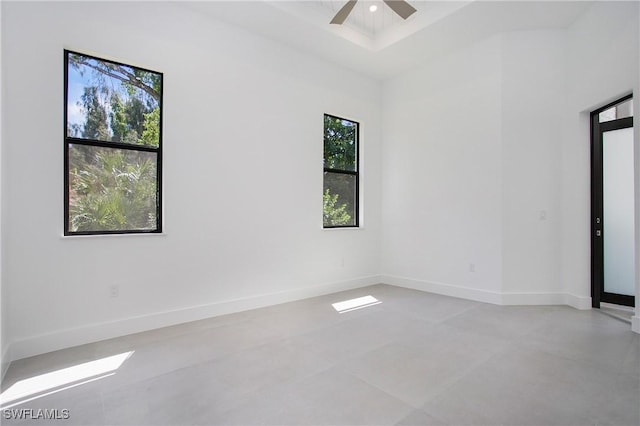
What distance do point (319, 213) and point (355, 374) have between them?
2.77 meters

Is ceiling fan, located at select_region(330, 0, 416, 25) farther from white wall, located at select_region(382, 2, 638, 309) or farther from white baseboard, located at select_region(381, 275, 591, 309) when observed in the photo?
white baseboard, located at select_region(381, 275, 591, 309)

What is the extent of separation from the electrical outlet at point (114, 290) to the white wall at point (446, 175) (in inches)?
156

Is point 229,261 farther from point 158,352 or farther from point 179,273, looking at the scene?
point 158,352

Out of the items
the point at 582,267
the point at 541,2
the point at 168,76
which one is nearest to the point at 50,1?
the point at 168,76

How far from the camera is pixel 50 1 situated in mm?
2922

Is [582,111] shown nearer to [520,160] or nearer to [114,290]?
[520,160]

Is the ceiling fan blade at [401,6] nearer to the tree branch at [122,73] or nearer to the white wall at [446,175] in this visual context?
the white wall at [446,175]

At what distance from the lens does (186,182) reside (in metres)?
3.66

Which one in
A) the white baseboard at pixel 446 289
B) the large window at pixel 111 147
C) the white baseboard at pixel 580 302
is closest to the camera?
the large window at pixel 111 147

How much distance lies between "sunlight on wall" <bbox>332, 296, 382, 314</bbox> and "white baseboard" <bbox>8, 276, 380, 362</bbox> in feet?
1.83

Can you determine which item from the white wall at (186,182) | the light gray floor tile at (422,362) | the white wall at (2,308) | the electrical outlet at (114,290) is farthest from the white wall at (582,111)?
the white wall at (2,308)

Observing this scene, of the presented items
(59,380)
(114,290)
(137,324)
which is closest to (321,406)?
(59,380)

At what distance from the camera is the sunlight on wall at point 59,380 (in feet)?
7.09

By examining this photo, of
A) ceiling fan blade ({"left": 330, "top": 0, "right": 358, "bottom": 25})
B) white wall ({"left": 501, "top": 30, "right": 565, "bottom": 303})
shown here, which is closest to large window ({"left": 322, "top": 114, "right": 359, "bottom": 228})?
ceiling fan blade ({"left": 330, "top": 0, "right": 358, "bottom": 25})
